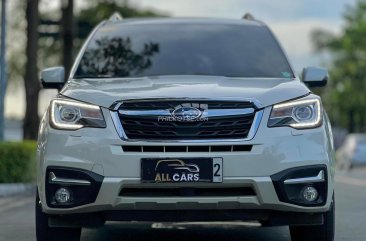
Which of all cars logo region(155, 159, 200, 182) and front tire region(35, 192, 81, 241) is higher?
all cars logo region(155, 159, 200, 182)

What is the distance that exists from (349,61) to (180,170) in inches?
2522

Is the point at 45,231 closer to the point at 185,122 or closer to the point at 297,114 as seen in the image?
the point at 185,122

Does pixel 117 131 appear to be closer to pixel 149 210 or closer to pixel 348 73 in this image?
pixel 149 210

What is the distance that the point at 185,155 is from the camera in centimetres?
→ 563

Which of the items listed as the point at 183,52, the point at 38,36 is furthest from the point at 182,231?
the point at 38,36

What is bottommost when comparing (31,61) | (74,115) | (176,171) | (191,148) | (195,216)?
(31,61)

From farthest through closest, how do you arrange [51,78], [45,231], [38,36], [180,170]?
1. [38,36]
2. [51,78]
3. [45,231]
4. [180,170]

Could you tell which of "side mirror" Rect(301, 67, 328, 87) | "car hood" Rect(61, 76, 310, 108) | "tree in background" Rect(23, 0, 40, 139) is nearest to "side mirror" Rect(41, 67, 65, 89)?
"car hood" Rect(61, 76, 310, 108)

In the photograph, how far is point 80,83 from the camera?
6.48m

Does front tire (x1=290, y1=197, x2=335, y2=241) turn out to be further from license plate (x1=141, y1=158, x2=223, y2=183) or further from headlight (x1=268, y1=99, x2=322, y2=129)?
license plate (x1=141, y1=158, x2=223, y2=183)

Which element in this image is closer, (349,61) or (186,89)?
(186,89)

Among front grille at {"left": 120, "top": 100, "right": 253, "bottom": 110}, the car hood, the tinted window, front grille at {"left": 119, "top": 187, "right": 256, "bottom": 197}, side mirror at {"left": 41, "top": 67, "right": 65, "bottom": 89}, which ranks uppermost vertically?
the tinted window

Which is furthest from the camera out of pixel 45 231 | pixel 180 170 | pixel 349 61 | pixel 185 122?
pixel 349 61

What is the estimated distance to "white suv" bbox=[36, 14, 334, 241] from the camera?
564 cm
